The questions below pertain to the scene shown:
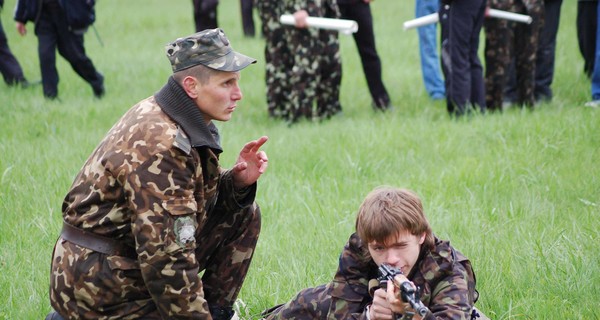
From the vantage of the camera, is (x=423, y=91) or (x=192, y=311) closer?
(x=192, y=311)

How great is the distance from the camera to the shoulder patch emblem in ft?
10.3

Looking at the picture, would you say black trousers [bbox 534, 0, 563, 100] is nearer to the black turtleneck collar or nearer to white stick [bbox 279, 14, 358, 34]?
white stick [bbox 279, 14, 358, 34]

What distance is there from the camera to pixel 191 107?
132 inches

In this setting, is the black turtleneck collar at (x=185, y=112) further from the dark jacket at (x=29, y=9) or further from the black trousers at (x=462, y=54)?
the dark jacket at (x=29, y=9)

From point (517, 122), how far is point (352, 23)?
5.31 feet

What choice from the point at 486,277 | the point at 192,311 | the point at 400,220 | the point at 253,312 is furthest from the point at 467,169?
the point at 192,311

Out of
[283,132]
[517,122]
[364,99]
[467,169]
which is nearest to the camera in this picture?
[467,169]

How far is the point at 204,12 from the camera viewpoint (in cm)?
981

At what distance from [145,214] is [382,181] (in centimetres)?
305

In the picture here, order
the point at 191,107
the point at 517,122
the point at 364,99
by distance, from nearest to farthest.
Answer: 1. the point at 191,107
2. the point at 517,122
3. the point at 364,99

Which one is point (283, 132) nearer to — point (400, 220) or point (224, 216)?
point (224, 216)

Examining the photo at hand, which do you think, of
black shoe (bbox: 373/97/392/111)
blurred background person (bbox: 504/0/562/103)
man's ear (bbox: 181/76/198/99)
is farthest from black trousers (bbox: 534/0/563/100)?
man's ear (bbox: 181/76/198/99)

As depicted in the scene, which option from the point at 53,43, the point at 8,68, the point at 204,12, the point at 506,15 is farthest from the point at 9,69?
the point at 506,15

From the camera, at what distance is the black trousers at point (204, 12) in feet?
32.0
